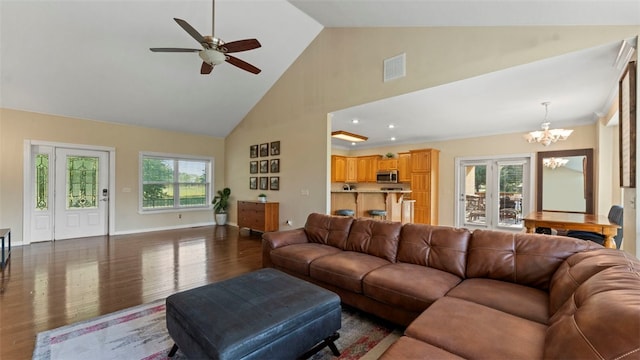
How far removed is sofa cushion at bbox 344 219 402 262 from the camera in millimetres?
2853

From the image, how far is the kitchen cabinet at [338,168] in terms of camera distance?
28.9 feet

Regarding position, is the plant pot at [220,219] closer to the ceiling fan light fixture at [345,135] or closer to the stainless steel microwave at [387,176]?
the ceiling fan light fixture at [345,135]

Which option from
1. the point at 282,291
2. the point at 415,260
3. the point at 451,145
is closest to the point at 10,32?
the point at 282,291

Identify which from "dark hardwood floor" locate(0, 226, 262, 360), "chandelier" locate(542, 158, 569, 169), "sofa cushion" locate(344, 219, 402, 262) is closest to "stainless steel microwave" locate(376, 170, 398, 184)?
"chandelier" locate(542, 158, 569, 169)

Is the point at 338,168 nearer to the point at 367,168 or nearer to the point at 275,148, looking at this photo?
the point at 367,168

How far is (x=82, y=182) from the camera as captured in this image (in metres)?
5.97

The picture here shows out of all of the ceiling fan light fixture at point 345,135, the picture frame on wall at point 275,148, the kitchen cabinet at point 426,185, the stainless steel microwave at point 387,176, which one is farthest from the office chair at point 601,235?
the picture frame on wall at point 275,148

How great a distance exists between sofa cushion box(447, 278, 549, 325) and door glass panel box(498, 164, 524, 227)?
484cm

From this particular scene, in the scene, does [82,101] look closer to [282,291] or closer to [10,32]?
[10,32]

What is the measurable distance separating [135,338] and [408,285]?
2225mm

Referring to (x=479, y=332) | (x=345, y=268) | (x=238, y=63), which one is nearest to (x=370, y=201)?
(x=345, y=268)

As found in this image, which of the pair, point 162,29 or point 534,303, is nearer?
point 534,303

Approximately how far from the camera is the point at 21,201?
523cm

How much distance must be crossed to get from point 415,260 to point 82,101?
22.3 feet
